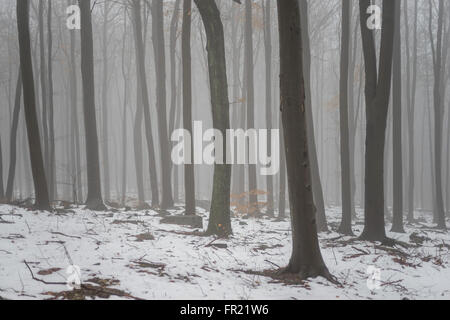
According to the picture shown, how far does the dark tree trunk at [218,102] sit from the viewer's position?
7.68m

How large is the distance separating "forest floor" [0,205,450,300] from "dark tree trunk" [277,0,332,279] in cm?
44

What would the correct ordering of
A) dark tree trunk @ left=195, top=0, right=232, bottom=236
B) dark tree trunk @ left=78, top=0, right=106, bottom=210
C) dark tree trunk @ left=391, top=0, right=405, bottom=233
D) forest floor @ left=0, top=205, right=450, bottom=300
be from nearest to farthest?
forest floor @ left=0, top=205, right=450, bottom=300 → dark tree trunk @ left=195, top=0, right=232, bottom=236 → dark tree trunk @ left=78, top=0, right=106, bottom=210 → dark tree trunk @ left=391, top=0, right=405, bottom=233

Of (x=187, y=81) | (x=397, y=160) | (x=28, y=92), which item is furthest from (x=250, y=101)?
(x=28, y=92)

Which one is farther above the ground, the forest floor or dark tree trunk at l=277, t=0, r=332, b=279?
dark tree trunk at l=277, t=0, r=332, b=279

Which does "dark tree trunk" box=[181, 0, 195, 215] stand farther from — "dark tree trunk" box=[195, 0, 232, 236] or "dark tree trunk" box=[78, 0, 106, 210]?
"dark tree trunk" box=[78, 0, 106, 210]

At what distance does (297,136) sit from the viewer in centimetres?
518

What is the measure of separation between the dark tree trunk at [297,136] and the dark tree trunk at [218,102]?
8.60 ft

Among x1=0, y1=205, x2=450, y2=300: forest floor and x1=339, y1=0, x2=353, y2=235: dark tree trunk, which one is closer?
x1=0, y1=205, x2=450, y2=300: forest floor

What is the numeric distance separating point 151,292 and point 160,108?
1023 cm

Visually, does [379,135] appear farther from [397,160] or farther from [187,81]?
[187,81]

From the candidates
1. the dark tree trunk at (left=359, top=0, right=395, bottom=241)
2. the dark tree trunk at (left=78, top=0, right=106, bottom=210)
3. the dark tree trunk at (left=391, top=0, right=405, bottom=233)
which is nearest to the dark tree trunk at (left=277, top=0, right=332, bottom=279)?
the dark tree trunk at (left=359, top=0, right=395, bottom=241)

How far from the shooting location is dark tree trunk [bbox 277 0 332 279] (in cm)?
518

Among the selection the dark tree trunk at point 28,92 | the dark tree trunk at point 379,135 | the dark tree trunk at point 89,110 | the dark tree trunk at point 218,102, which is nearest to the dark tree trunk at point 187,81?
the dark tree trunk at point 218,102
